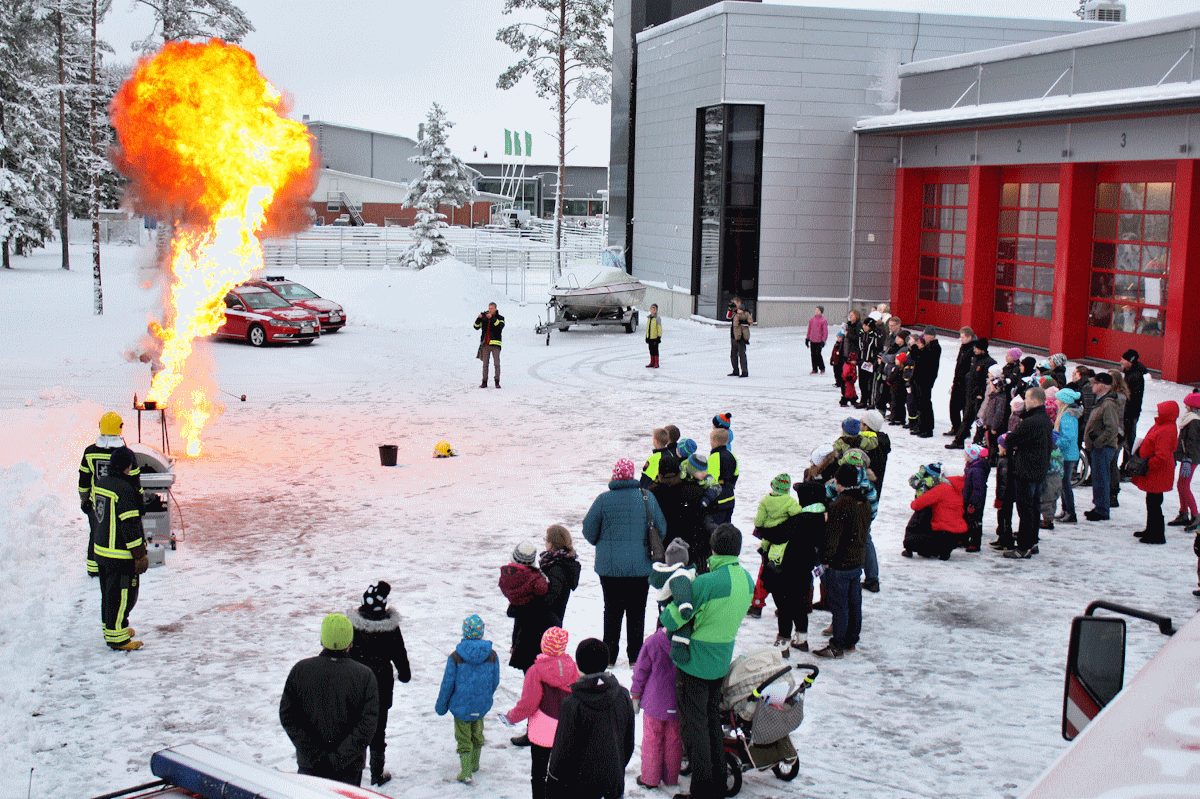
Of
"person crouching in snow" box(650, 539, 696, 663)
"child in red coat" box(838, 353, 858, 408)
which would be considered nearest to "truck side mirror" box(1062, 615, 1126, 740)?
"person crouching in snow" box(650, 539, 696, 663)

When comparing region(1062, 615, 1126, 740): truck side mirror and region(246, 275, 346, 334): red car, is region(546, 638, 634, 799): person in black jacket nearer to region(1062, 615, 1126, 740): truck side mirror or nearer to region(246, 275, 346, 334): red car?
region(1062, 615, 1126, 740): truck side mirror

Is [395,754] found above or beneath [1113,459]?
beneath

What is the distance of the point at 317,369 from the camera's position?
24.5 meters

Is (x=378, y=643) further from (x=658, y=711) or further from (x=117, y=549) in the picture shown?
(x=117, y=549)

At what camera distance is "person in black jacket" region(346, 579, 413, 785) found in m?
6.77

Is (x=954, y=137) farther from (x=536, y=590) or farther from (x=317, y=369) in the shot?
(x=536, y=590)

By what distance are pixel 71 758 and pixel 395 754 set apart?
2.13 meters

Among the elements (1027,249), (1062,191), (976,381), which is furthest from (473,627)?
(1027,249)

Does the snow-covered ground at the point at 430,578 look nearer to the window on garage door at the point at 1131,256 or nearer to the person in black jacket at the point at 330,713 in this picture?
the person in black jacket at the point at 330,713

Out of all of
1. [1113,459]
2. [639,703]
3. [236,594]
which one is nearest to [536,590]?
[639,703]

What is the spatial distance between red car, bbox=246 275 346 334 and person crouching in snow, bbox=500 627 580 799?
23.9 metres

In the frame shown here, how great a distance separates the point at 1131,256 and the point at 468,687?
20.5m

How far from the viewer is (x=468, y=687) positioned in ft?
22.7

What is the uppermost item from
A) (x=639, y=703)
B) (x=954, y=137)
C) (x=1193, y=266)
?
(x=954, y=137)
